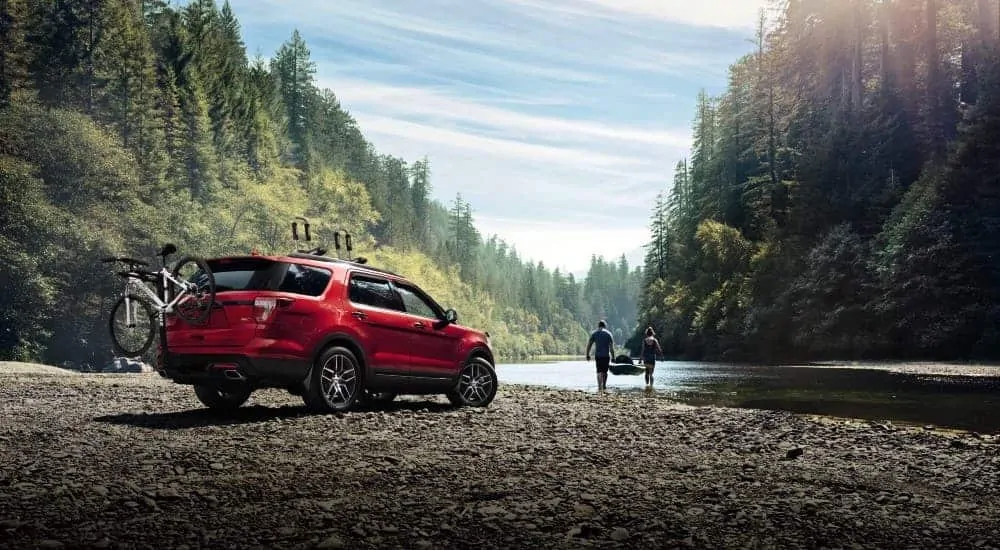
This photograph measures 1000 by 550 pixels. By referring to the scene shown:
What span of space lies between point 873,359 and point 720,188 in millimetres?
42116

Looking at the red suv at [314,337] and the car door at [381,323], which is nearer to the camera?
the red suv at [314,337]

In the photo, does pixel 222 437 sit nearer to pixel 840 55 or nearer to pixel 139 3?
pixel 840 55

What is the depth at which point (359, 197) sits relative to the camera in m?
122

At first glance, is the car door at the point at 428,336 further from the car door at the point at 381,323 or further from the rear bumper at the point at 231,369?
the rear bumper at the point at 231,369

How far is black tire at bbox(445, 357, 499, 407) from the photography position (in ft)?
47.3

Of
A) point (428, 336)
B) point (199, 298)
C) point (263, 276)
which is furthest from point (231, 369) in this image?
point (428, 336)

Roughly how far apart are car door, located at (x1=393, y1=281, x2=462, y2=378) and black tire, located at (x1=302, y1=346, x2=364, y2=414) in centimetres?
112

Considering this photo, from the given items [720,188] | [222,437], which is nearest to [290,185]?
[720,188]

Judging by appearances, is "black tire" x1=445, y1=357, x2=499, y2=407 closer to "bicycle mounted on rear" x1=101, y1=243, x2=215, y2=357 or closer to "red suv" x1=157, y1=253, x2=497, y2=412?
"red suv" x1=157, y1=253, x2=497, y2=412

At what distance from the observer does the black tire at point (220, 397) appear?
518 inches

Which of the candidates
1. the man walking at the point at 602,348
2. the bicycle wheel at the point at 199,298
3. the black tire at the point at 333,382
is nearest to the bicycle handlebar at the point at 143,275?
the bicycle wheel at the point at 199,298

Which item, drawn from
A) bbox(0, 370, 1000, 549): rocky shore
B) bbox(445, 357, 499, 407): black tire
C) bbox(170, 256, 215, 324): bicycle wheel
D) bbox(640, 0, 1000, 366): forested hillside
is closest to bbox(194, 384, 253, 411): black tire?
bbox(0, 370, 1000, 549): rocky shore

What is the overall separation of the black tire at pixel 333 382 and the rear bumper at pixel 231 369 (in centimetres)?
27

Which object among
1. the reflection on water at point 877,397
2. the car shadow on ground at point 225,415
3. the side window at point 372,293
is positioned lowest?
the reflection on water at point 877,397
